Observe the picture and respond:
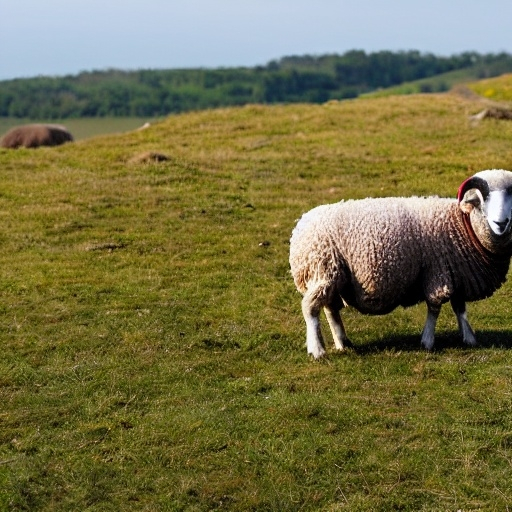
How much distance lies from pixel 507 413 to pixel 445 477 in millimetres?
1528

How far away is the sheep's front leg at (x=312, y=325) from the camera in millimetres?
11422

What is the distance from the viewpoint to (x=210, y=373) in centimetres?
1098

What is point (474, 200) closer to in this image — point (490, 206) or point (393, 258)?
point (490, 206)

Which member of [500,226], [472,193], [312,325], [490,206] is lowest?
[312,325]

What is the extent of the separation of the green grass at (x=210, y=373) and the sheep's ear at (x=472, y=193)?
5.58 feet

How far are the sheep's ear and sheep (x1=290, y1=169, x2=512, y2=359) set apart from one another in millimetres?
12

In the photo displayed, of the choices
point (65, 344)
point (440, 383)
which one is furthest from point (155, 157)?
point (440, 383)

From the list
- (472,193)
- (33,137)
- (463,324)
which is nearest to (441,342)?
(463,324)

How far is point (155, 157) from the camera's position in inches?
955

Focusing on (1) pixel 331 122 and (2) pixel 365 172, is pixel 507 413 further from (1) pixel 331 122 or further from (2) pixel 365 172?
(1) pixel 331 122

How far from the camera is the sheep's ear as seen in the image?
1094 cm

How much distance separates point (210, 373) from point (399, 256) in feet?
8.45

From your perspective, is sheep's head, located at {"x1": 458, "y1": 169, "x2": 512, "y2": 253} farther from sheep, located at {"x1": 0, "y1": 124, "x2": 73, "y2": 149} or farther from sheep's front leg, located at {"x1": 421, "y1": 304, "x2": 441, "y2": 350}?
sheep, located at {"x1": 0, "y1": 124, "x2": 73, "y2": 149}

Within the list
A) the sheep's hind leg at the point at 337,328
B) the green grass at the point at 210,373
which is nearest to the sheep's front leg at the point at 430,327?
the green grass at the point at 210,373
